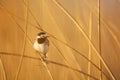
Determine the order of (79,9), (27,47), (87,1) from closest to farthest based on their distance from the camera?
(87,1) → (79,9) → (27,47)

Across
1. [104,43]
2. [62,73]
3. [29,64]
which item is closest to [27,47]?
[29,64]

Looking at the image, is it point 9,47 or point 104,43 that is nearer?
point 104,43

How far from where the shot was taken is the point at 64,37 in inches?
46.6

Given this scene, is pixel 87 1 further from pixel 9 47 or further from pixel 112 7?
pixel 9 47

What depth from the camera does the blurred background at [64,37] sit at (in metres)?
1.08

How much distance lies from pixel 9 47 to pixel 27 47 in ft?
0.31

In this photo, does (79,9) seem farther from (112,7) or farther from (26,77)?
(26,77)

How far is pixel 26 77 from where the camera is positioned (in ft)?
4.15

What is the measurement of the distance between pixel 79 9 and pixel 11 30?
362 millimetres

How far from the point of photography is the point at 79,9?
3.85ft

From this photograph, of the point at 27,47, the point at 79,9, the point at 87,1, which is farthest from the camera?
the point at 27,47

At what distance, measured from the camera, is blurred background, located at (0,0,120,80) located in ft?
3.55

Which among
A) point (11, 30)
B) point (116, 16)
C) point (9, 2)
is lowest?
point (116, 16)

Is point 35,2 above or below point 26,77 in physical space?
above
